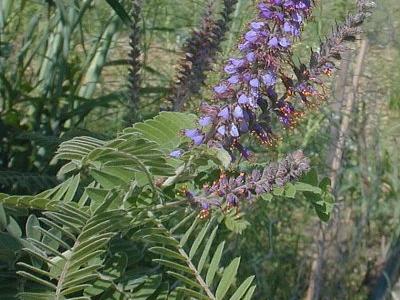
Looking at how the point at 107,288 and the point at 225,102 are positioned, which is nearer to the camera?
the point at 225,102

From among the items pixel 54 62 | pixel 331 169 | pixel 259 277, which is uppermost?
pixel 54 62

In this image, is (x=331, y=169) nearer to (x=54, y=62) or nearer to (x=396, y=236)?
(x=396, y=236)

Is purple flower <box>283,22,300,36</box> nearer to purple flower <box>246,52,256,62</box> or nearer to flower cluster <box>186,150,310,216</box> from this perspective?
purple flower <box>246,52,256,62</box>

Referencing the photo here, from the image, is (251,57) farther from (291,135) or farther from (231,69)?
(291,135)

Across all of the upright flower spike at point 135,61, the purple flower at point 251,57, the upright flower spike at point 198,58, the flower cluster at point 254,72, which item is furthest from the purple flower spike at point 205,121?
the upright flower spike at point 135,61

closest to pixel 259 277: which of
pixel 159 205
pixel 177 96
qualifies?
pixel 177 96

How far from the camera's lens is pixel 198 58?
1.83m

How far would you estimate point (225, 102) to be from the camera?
1.45 meters

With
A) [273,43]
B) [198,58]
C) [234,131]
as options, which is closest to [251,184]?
[234,131]

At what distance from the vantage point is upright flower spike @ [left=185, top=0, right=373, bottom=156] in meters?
1.42

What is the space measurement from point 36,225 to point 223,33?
573 millimetres

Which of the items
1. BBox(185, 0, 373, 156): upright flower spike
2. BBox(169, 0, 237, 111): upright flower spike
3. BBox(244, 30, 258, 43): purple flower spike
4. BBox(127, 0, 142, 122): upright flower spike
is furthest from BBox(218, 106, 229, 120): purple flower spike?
BBox(127, 0, 142, 122): upright flower spike

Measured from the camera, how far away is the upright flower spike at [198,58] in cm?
183

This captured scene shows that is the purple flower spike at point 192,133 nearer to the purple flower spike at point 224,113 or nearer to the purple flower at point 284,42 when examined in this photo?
the purple flower spike at point 224,113
